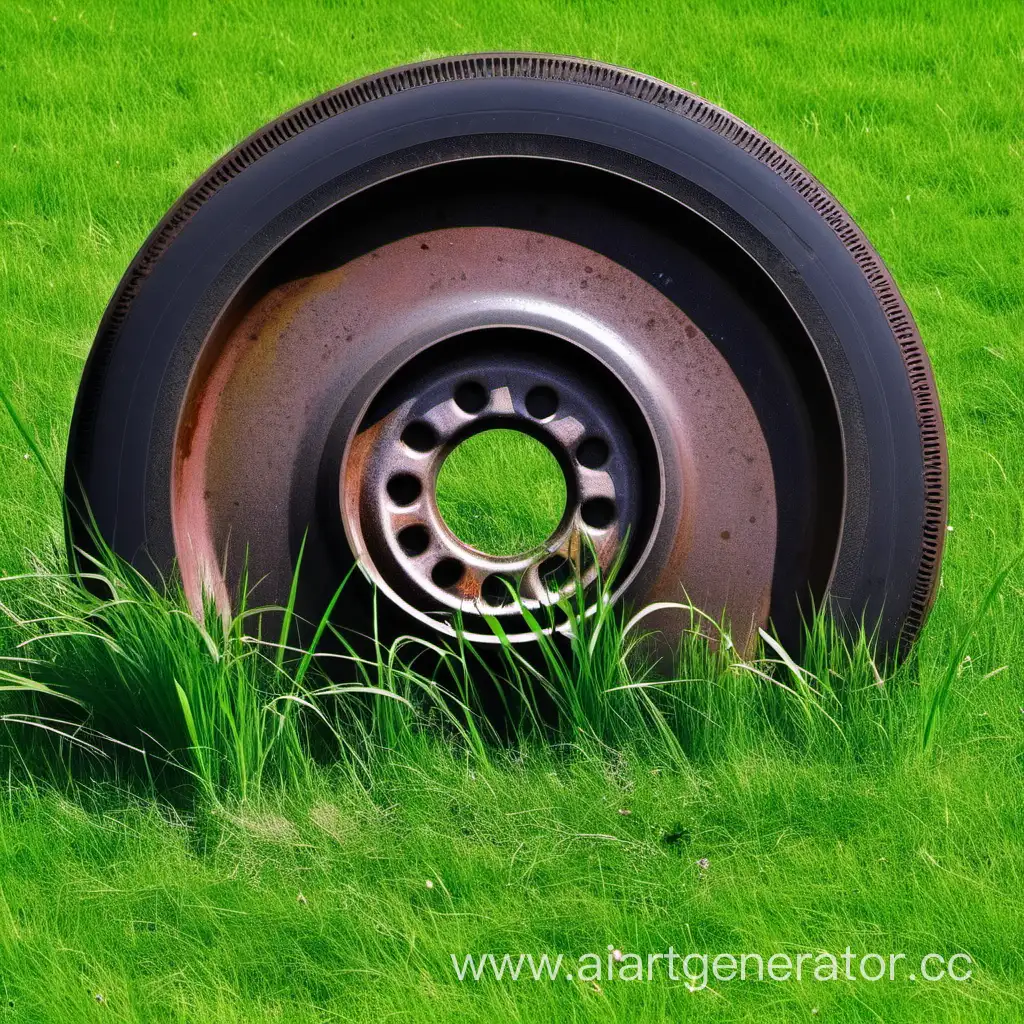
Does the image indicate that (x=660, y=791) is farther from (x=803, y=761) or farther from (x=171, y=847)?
(x=171, y=847)

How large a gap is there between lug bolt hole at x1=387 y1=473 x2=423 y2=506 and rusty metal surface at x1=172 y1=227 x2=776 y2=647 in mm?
85

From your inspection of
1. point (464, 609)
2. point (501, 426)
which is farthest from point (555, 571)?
point (501, 426)

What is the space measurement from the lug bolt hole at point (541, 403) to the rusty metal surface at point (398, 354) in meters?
0.09

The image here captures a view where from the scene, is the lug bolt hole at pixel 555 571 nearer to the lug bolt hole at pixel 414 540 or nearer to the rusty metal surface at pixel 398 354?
the rusty metal surface at pixel 398 354

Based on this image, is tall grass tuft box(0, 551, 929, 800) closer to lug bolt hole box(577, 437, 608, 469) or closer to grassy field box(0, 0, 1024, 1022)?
grassy field box(0, 0, 1024, 1022)

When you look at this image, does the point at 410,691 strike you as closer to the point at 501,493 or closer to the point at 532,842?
the point at 532,842

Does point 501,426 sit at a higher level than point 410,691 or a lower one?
higher

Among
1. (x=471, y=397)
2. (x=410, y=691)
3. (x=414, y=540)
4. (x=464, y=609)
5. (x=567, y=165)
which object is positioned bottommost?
(x=410, y=691)

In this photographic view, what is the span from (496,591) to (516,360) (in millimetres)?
523

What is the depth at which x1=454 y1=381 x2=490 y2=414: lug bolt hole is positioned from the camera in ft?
9.61

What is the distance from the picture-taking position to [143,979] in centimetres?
245

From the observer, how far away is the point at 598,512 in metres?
2.95

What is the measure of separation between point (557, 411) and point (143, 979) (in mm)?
1443

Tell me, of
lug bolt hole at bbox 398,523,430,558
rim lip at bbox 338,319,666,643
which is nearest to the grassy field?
rim lip at bbox 338,319,666,643
